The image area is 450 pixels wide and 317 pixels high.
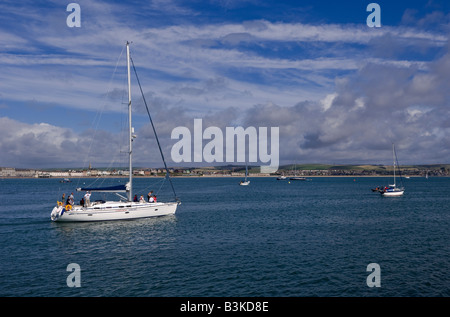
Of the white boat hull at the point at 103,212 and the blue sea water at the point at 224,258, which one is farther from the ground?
the white boat hull at the point at 103,212

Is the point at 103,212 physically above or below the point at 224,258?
above

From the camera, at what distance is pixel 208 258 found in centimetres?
2555

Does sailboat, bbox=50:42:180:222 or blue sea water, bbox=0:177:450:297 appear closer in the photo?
blue sea water, bbox=0:177:450:297

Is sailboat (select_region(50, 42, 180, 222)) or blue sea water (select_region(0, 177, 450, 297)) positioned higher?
sailboat (select_region(50, 42, 180, 222))

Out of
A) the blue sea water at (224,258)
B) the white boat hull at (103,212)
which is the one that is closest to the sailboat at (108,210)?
the white boat hull at (103,212)

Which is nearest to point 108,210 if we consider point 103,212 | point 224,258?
point 103,212

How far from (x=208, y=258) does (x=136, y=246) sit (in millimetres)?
7614

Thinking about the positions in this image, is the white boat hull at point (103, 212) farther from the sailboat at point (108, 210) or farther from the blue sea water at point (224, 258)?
the blue sea water at point (224, 258)

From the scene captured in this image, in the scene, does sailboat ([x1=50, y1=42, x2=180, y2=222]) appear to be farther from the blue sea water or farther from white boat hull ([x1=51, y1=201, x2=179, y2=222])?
the blue sea water

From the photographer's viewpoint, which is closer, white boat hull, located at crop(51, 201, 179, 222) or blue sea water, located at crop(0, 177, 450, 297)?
blue sea water, located at crop(0, 177, 450, 297)

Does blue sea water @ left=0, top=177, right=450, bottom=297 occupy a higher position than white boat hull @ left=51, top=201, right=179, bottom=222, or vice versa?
white boat hull @ left=51, top=201, right=179, bottom=222

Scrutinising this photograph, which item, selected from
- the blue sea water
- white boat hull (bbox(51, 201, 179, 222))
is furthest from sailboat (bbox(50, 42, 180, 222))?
the blue sea water

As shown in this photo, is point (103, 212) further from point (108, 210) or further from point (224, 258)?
point (224, 258)
